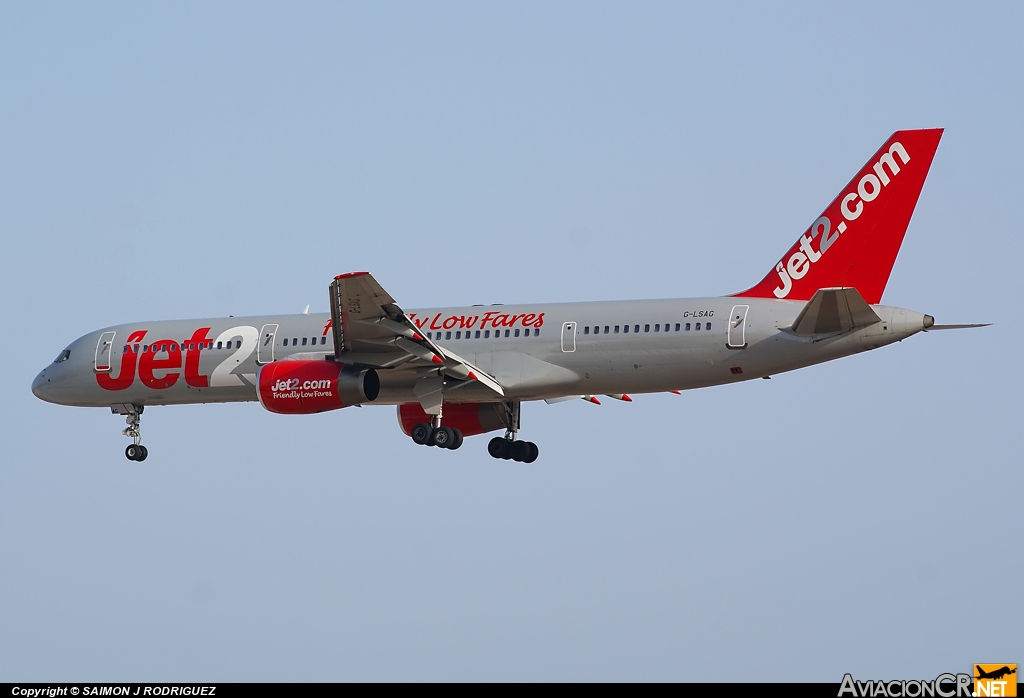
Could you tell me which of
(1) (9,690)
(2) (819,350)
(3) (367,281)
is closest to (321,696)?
(1) (9,690)

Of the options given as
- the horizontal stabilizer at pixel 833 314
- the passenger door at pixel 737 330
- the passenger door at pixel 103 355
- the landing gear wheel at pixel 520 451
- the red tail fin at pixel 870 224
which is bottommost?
the horizontal stabilizer at pixel 833 314

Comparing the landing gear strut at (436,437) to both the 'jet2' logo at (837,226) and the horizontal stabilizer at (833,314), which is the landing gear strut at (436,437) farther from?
the horizontal stabilizer at (833,314)

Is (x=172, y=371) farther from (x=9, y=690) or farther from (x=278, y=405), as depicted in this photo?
(x=9, y=690)

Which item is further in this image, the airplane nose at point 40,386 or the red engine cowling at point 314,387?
the airplane nose at point 40,386

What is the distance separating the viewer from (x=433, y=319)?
41.6 metres

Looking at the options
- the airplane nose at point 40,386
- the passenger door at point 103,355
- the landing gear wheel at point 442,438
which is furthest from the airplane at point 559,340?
the airplane nose at point 40,386

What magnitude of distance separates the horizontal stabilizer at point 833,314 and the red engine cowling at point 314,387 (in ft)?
33.4

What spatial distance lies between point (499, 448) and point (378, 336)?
680 centimetres

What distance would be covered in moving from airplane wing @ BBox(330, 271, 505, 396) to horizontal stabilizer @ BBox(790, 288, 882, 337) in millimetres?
7774

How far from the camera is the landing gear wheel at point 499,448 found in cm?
4388

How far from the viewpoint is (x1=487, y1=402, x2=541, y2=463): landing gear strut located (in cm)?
4378

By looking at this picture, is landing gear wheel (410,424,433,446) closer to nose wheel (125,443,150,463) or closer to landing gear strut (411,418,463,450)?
landing gear strut (411,418,463,450)

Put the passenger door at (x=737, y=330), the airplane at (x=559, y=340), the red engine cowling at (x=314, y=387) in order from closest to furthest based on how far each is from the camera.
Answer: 1. the airplane at (x=559, y=340)
2. the passenger door at (x=737, y=330)
3. the red engine cowling at (x=314, y=387)

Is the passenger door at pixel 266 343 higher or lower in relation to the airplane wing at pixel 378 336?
higher
